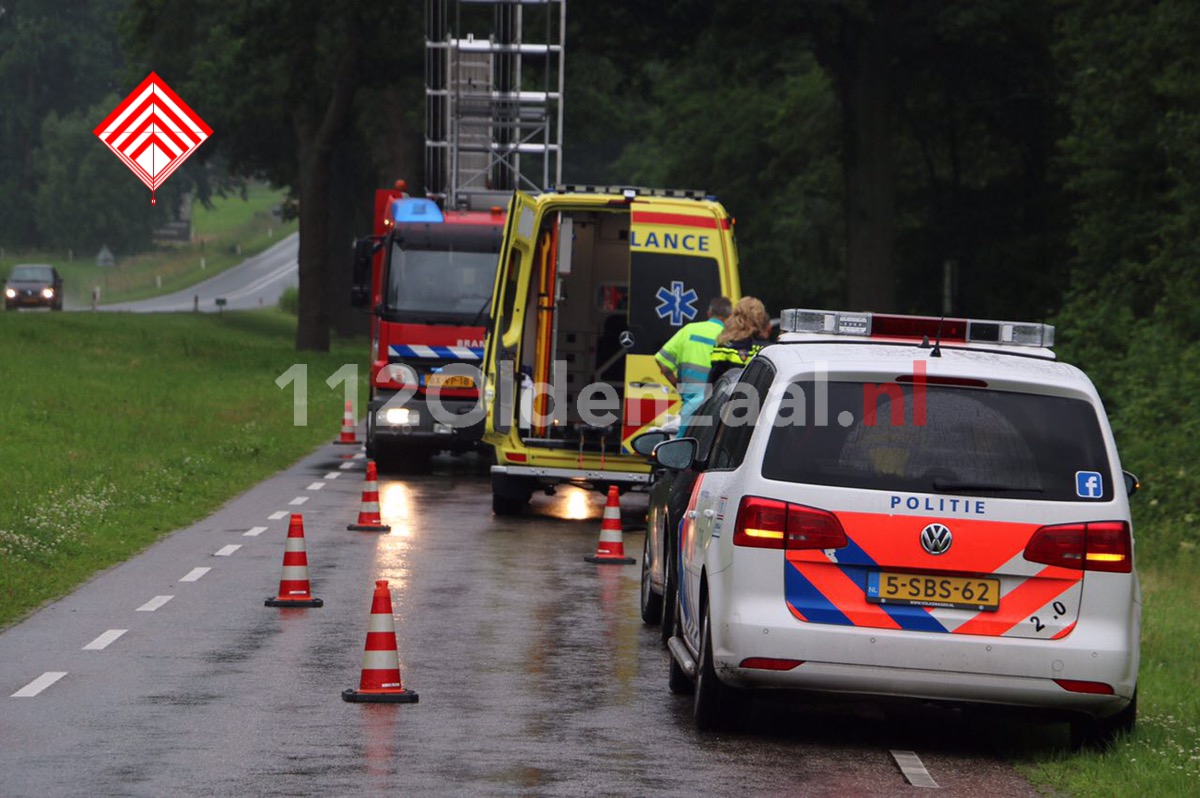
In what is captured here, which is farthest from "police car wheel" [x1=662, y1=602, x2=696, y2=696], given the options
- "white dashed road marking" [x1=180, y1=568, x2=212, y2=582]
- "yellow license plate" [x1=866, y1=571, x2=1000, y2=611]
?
"white dashed road marking" [x1=180, y1=568, x2=212, y2=582]

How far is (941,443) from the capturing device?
934 centimetres

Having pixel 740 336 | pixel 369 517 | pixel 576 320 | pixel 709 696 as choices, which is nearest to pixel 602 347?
pixel 576 320

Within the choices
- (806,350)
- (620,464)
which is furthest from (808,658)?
(620,464)

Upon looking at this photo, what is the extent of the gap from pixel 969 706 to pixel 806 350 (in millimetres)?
1804

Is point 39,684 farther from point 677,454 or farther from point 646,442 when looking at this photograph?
point 646,442

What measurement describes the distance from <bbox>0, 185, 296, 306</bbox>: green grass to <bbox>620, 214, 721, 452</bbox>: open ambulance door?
7638 centimetres

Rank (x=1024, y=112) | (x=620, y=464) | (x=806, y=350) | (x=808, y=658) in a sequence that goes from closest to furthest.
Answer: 1. (x=808, y=658)
2. (x=806, y=350)
3. (x=620, y=464)
4. (x=1024, y=112)

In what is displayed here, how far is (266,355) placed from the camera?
52031 millimetres

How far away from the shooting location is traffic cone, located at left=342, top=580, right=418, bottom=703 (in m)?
10.3

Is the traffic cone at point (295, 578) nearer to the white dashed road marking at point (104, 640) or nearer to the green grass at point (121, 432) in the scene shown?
the white dashed road marking at point (104, 640)

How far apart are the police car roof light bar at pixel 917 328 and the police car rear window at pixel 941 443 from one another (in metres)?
0.95

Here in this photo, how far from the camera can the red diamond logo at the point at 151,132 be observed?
69.1 ft

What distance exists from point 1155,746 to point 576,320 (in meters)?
12.4

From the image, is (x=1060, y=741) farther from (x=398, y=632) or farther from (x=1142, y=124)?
(x=1142, y=124)
